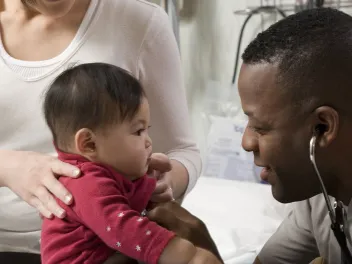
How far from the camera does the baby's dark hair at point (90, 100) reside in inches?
35.3

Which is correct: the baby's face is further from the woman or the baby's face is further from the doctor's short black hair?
the doctor's short black hair

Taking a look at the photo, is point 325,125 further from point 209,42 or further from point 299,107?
point 209,42

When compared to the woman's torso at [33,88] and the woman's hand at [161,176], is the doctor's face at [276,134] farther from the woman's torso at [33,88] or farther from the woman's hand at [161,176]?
the woman's torso at [33,88]

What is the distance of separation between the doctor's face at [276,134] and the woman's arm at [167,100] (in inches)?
13.5

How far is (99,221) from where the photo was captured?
0.84 m

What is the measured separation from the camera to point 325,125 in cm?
84

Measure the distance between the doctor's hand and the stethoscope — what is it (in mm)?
219

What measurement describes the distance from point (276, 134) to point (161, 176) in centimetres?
34

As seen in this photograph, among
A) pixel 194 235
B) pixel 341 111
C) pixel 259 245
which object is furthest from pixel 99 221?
pixel 259 245

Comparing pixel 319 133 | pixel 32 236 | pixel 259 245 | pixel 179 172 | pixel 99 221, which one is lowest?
pixel 259 245

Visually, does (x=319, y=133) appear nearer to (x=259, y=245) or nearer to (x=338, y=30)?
(x=338, y=30)

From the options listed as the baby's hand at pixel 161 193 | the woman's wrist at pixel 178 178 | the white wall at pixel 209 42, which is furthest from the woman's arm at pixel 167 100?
the white wall at pixel 209 42

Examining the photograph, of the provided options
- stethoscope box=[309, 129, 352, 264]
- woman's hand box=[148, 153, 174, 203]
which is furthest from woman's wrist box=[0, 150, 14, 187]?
stethoscope box=[309, 129, 352, 264]

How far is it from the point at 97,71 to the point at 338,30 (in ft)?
1.45
